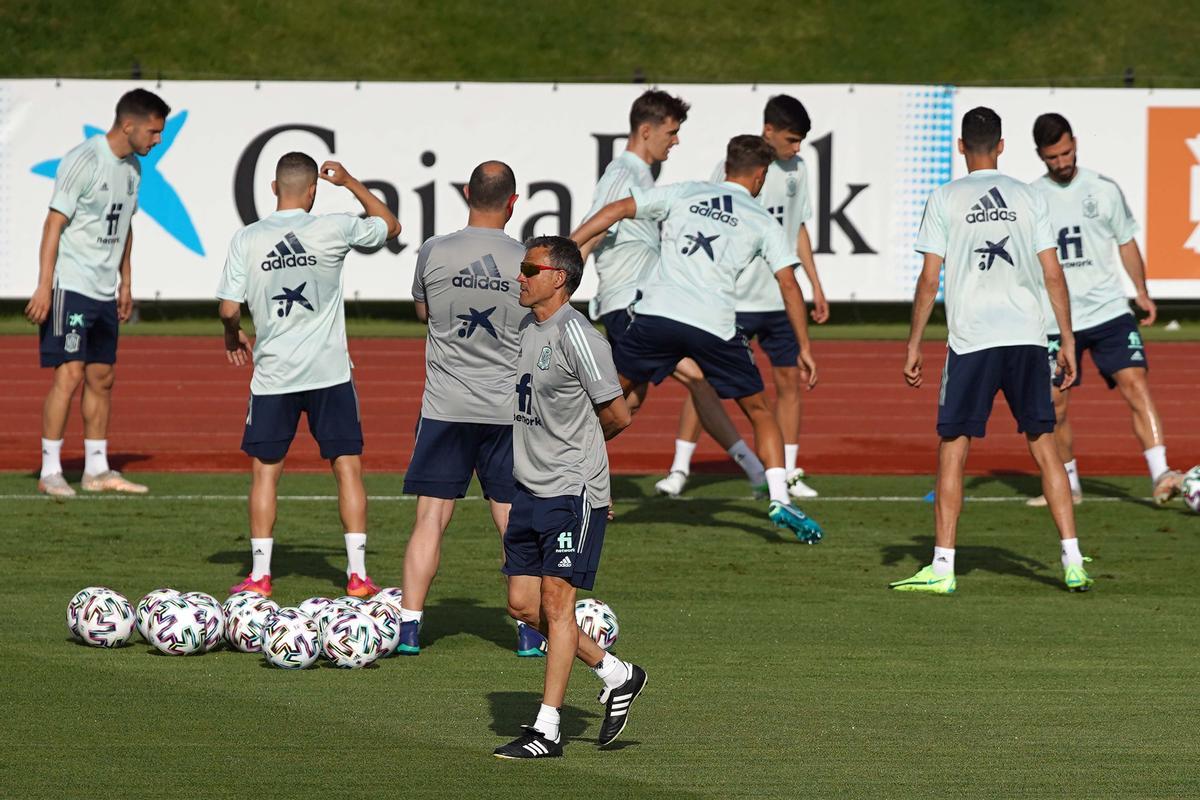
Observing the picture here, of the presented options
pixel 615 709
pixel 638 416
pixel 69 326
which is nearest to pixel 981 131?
pixel 615 709

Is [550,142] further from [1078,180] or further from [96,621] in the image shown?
[96,621]

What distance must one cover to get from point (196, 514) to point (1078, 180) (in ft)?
20.7

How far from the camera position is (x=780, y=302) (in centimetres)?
1303

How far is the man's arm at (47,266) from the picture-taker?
1201cm

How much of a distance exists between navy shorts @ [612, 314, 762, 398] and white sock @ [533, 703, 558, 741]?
4969 millimetres

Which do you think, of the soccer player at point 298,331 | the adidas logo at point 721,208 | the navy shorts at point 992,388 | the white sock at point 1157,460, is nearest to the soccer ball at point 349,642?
the soccer player at point 298,331

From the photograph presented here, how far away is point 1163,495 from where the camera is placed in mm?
12555

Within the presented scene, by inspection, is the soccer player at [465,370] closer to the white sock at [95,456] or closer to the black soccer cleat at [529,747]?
the black soccer cleat at [529,747]

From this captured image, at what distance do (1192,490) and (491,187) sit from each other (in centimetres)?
628

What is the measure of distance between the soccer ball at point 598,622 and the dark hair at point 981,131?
344cm

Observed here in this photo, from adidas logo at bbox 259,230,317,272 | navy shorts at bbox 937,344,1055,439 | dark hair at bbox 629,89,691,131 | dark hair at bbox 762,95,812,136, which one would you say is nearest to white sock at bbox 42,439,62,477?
adidas logo at bbox 259,230,317,272

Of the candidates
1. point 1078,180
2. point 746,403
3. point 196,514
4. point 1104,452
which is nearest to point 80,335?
point 196,514

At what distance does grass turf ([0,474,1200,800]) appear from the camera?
6.27 metres

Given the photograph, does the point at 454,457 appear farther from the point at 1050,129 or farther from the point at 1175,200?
the point at 1175,200
